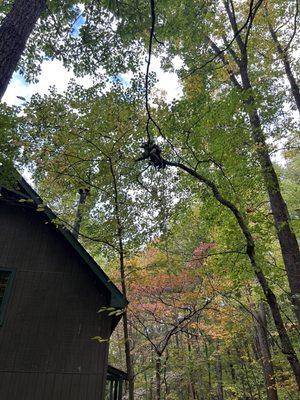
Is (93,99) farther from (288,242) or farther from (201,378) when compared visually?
(201,378)

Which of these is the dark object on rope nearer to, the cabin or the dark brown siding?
the cabin

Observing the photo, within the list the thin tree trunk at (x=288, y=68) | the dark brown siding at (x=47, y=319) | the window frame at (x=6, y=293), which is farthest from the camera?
the thin tree trunk at (x=288, y=68)

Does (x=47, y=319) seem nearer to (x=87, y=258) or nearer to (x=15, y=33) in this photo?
(x=87, y=258)

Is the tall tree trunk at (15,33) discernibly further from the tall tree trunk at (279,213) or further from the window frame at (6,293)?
the tall tree trunk at (279,213)

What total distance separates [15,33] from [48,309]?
553cm

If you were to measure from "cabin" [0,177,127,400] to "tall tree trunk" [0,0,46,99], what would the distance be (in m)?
2.71

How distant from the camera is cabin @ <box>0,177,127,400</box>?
6207 mm

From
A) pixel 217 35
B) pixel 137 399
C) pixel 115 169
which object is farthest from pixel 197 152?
pixel 137 399

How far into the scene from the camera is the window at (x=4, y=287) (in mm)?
6622

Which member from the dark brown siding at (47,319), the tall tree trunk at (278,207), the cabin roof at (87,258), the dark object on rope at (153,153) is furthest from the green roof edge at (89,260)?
the tall tree trunk at (278,207)

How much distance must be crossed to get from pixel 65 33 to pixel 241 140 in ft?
17.7

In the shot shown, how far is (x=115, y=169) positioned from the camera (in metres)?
6.21

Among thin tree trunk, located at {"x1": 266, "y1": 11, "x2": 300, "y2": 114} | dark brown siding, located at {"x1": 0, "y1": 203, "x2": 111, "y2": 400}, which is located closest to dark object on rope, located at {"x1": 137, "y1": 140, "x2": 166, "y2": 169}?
dark brown siding, located at {"x1": 0, "y1": 203, "x2": 111, "y2": 400}

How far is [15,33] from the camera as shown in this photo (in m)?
4.96
